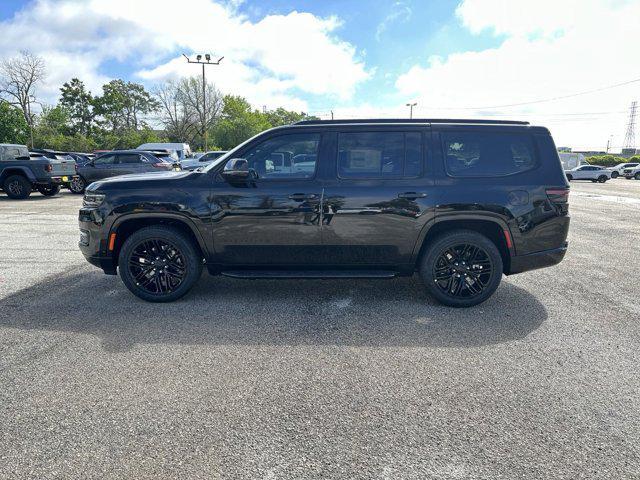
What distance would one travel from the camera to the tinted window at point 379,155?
4332 mm

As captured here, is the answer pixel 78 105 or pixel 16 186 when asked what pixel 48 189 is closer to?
pixel 16 186

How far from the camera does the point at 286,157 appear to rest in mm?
4375

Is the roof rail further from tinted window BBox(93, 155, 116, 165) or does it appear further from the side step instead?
tinted window BBox(93, 155, 116, 165)

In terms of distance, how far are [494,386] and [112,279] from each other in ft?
15.8

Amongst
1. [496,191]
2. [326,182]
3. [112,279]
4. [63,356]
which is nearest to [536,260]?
[496,191]

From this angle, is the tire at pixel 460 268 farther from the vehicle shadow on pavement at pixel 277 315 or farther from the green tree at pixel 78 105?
the green tree at pixel 78 105

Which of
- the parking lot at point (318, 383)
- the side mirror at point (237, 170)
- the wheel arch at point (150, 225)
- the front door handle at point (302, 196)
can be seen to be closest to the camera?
the parking lot at point (318, 383)

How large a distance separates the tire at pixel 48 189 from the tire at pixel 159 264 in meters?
13.0

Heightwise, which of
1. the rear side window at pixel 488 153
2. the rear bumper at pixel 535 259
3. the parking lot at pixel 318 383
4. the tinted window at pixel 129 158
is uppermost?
the tinted window at pixel 129 158

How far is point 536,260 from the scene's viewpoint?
4402mm

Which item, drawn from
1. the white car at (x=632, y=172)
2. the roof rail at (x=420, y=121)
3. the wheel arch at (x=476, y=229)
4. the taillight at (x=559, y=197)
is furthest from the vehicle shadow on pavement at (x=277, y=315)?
the white car at (x=632, y=172)

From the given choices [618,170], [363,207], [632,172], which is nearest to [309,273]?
[363,207]

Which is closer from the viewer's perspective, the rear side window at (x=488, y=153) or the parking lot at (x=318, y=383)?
the parking lot at (x=318, y=383)

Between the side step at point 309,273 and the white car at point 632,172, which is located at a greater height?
the white car at point 632,172
